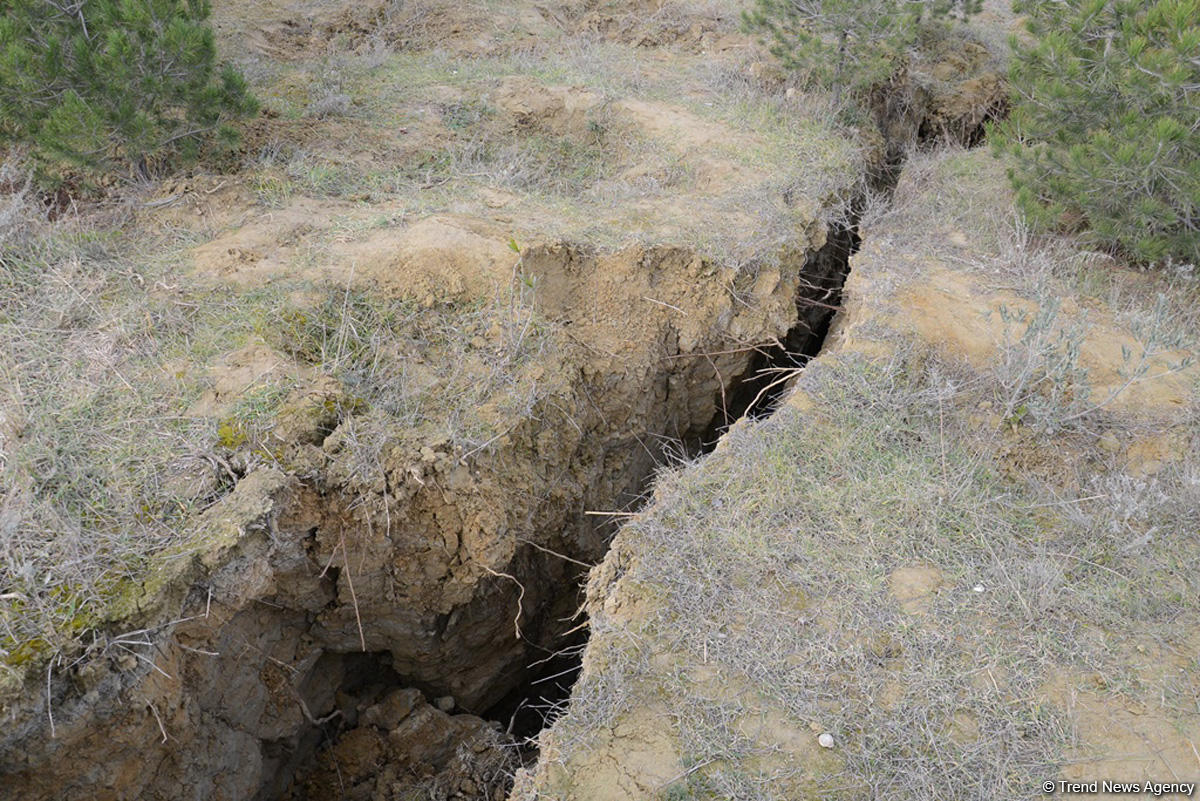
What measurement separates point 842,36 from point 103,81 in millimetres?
5114

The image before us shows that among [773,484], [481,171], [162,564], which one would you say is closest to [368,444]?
[162,564]

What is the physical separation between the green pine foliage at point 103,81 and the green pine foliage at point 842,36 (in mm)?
4137

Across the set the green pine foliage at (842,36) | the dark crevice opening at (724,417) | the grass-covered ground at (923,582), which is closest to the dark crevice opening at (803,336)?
the dark crevice opening at (724,417)

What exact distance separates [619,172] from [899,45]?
2.37 m

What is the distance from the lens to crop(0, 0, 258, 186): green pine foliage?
14.6 ft

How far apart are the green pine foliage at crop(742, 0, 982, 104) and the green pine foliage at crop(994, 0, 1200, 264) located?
1.04 meters

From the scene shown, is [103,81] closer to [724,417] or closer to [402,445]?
[402,445]

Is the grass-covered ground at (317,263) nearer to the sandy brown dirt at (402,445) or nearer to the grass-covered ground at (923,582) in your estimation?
the sandy brown dirt at (402,445)

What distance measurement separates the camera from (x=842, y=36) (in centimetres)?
652

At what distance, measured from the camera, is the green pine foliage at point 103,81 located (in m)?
4.44

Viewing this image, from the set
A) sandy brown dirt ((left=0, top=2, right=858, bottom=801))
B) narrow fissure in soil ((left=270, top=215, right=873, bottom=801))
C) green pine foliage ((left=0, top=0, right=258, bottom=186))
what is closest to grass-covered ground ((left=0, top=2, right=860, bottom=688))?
sandy brown dirt ((left=0, top=2, right=858, bottom=801))

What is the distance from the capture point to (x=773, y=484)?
3625mm

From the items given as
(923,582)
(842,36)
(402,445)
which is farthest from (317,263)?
(842,36)

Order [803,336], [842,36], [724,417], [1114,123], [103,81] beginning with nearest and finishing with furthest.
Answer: [103,81], [1114,123], [724,417], [803,336], [842,36]
